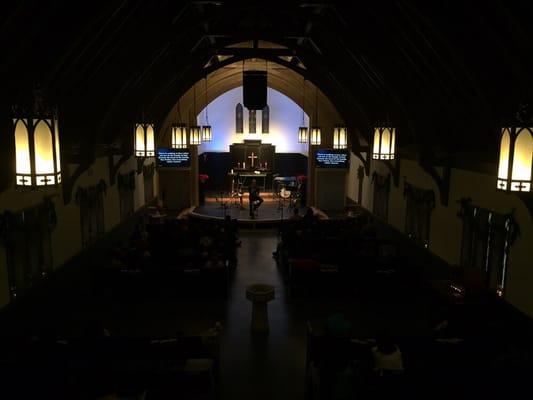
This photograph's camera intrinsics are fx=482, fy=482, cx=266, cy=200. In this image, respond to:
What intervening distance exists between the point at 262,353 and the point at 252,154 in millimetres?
19813

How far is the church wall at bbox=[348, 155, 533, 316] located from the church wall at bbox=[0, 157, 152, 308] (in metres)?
8.37

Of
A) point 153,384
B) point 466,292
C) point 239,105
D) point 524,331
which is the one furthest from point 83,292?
point 239,105

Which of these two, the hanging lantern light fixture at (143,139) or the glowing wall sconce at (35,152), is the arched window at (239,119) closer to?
the hanging lantern light fixture at (143,139)

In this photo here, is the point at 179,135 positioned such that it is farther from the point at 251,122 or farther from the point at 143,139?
the point at 251,122

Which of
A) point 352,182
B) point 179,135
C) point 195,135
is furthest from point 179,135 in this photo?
point 352,182

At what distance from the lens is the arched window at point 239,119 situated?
28.7 metres

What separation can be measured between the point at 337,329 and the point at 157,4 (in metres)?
7.23

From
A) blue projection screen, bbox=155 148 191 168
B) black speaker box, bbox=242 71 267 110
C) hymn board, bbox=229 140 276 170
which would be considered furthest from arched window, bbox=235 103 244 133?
black speaker box, bbox=242 71 267 110

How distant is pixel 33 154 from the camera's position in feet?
15.5

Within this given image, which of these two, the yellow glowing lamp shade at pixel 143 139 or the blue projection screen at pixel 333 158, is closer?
the yellow glowing lamp shade at pixel 143 139

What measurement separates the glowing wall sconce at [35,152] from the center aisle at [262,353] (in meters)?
4.22

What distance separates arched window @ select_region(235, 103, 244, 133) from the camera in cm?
2870

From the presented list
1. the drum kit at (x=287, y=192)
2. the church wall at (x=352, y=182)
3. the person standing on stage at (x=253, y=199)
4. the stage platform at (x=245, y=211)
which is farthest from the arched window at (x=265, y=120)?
the person standing on stage at (x=253, y=199)

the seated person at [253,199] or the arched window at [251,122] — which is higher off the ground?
the arched window at [251,122]
